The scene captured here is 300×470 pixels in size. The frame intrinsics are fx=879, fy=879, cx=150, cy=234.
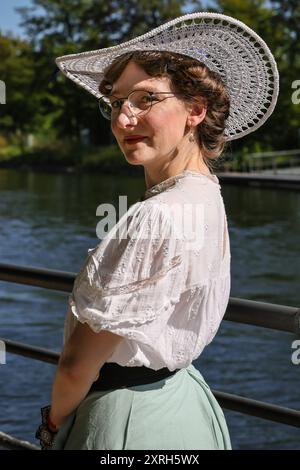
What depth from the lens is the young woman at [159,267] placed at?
1.31m

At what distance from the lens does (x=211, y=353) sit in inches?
389

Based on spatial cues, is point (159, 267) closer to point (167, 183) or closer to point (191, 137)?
point (167, 183)

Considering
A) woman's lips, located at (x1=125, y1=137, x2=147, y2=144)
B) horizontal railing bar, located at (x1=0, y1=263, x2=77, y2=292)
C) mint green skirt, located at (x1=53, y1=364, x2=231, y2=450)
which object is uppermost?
woman's lips, located at (x1=125, y1=137, x2=147, y2=144)

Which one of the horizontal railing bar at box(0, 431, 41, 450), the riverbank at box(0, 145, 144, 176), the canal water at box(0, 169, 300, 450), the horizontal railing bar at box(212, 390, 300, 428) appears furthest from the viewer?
the riverbank at box(0, 145, 144, 176)

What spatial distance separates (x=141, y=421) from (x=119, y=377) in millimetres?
77

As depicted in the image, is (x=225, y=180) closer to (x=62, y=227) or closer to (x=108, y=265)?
(x=62, y=227)

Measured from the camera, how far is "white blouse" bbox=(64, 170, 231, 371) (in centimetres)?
130

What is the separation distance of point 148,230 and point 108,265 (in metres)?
0.09

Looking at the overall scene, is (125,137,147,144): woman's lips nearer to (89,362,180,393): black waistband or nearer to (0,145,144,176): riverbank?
(89,362,180,393): black waistband

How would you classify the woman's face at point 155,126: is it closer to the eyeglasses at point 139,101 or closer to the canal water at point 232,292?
the eyeglasses at point 139,101

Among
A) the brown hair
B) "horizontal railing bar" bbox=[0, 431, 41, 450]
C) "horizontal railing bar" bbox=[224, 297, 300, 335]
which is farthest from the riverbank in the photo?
the brown hair

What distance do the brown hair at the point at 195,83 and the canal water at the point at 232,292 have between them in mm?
5611

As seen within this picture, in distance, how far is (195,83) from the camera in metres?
1.47

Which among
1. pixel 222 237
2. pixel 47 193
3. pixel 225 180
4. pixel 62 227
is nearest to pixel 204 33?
pixel 222 237
